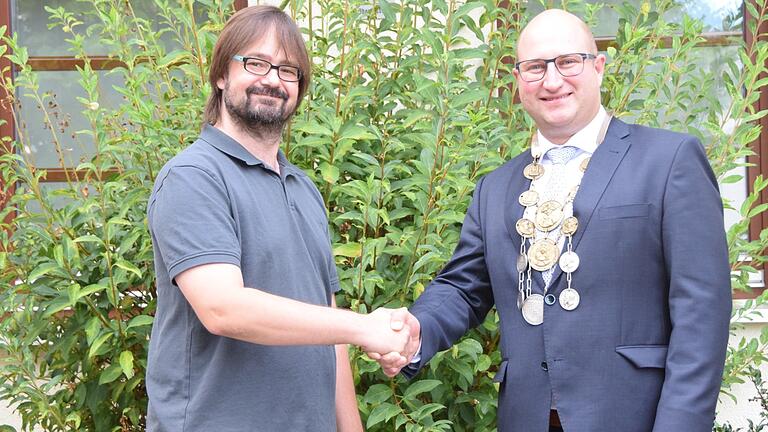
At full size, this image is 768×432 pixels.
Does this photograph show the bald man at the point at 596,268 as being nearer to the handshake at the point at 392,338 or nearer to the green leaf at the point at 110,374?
the handshake at the point at 392,338

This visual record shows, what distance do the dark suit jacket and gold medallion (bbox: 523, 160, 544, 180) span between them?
17 cm

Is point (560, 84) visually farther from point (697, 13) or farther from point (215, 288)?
point (697, 13)

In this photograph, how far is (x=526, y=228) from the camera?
2.45 metres

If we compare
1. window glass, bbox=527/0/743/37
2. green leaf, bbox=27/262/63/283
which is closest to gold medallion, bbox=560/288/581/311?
green leaf, bbox=27/262/63/283

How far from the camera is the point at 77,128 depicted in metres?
4.78

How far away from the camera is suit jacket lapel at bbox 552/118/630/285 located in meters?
2.35

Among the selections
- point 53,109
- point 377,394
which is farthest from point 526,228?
point 53,109

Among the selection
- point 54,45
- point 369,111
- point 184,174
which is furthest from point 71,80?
point 184,174

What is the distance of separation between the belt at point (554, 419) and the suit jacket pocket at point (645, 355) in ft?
0.77

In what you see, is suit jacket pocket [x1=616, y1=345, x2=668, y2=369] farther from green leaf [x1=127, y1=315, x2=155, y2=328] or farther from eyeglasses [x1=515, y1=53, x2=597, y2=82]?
green leaf [x1=127, y1=315, x2=155, y2=328]

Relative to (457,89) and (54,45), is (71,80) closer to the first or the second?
(54,45)

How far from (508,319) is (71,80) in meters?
3.23

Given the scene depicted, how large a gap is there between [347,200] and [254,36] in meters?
0.79

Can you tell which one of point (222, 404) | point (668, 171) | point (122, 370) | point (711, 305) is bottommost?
point (122, 370)
